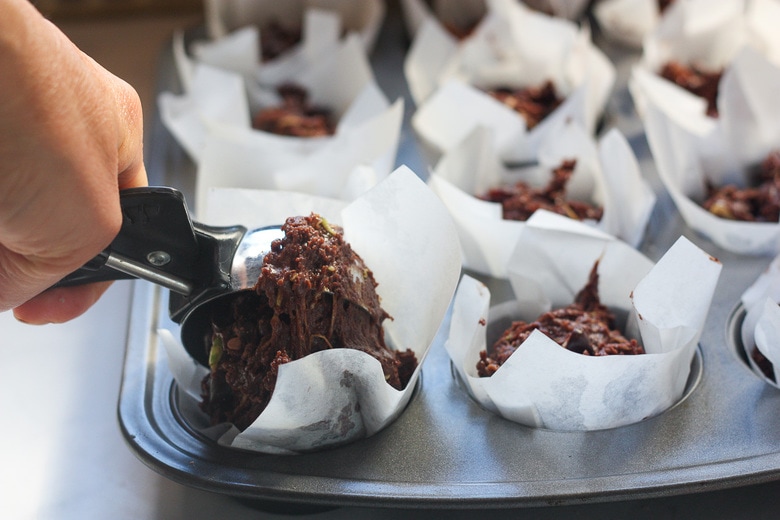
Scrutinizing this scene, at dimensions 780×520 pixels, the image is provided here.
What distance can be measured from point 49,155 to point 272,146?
4.05 ft

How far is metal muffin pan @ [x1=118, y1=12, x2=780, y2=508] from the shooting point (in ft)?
4.26

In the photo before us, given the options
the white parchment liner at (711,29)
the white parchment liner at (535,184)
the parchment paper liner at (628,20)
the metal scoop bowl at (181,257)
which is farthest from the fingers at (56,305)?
the parchment paper liner at (628,20)

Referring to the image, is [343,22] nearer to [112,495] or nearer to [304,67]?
[304,67]

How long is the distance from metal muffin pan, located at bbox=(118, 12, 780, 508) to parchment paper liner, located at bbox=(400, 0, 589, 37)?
158 cm

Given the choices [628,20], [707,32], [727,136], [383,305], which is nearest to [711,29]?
[707,32]

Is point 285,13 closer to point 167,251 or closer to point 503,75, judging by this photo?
point 503,75

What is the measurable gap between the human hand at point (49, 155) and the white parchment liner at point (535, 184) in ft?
2.88

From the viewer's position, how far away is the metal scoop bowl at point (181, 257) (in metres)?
1.28

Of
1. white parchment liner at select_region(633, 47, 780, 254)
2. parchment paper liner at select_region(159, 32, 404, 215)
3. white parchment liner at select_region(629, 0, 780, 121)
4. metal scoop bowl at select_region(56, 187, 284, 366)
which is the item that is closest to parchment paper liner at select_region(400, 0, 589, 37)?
white parchment liner at select_region(629, 0, 780, 121)

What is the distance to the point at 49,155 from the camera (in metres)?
0.98

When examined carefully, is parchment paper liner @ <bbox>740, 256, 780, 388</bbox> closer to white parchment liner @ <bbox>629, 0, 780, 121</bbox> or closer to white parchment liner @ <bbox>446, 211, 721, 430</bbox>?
white parchment liner @ <bbox>446, 211, 721, 430</bbox>

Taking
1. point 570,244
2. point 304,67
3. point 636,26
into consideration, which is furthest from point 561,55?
point 570,244

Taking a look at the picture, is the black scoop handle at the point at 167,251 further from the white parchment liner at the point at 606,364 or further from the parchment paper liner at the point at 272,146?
the parchment paper liner at the point at 272,146

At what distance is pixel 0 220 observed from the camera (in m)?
1.01
